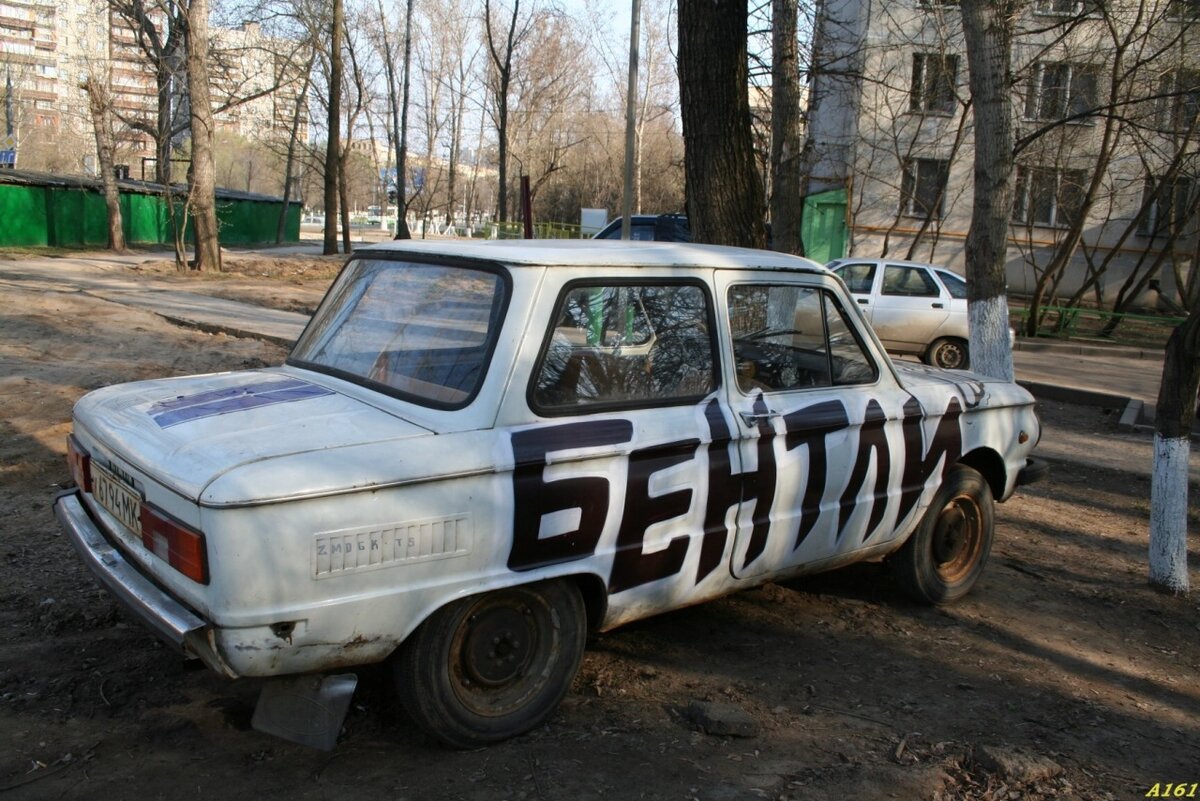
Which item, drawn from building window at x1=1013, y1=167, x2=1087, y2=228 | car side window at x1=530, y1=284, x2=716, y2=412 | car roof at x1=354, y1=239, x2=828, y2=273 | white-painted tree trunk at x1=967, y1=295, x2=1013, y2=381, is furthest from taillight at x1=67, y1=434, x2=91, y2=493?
building window at x1=1013, y1=167, x2=1087, y2=228

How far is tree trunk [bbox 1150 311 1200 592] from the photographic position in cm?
533

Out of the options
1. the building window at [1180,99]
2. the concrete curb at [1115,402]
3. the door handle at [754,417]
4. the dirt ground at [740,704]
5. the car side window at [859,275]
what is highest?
the building window at [1180,99]

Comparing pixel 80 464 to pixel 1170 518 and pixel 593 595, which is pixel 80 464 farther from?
pixel 1170 518

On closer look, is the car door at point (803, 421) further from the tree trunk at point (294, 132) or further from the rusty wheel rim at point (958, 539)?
the tree trunk at point (294, 132)

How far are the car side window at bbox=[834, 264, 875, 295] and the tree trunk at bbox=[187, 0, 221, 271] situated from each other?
15.0 meters

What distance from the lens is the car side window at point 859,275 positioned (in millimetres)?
14477

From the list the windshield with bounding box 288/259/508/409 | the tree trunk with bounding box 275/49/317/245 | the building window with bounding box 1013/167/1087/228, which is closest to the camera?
the windshield with bounding box 288/259/508/409

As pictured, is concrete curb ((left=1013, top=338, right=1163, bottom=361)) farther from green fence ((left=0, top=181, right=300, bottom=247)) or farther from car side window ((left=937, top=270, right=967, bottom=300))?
green fence ((left=0, top=181, right=300, bottom=247))

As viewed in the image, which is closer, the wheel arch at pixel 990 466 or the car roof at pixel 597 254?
the car roof at pixel 597 254

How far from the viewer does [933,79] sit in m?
23.2

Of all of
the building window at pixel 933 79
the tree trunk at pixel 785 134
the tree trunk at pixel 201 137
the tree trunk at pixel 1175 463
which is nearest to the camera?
the tree trunk at pixel 1175 463

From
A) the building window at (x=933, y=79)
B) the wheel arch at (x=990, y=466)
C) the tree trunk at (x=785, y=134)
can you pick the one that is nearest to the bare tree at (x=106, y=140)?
the building window at (x=933, y=79)

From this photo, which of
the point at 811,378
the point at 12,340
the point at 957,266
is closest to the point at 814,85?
the point at 957,266

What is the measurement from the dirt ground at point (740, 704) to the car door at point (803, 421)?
55cm
